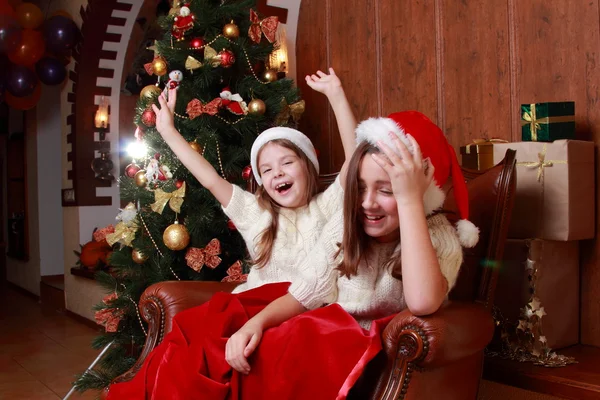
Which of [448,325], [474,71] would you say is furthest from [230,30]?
[448,325]

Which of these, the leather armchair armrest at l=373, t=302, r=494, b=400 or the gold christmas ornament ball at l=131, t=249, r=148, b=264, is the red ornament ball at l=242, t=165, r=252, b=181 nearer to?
the gold christmas ornament ball at l=131, t=249, r=148, b=264

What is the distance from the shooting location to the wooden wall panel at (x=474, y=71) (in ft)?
Answer: 7.75

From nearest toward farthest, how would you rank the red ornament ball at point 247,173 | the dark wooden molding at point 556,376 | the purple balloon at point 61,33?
the dark wooden molding at point 556,376 → the red ornament ball at point 247,173 → the purple balloon at point 61,33

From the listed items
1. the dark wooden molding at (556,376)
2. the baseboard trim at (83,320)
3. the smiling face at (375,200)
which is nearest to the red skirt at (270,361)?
the smiling face at (375,200)

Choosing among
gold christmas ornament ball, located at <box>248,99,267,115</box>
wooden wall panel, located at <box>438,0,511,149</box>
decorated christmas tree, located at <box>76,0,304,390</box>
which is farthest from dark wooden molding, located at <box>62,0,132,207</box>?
wooden wall panel, located at <box>438,0,511,149</box>

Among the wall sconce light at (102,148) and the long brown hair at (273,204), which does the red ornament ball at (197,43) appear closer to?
the long brown hair at (273,204)

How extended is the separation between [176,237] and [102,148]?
2388mm

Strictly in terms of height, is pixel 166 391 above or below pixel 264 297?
below

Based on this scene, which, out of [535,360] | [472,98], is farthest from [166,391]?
[472,98]

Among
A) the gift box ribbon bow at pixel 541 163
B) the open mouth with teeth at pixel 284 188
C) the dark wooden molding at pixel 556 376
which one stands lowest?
the dark wooden molding at pixel 556 376

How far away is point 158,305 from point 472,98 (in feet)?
4.78

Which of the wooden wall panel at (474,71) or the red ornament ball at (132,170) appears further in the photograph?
the red ornament ball at (132,170)

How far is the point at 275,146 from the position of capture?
2018 millimetres

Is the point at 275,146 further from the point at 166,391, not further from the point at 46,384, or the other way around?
the point at 46,384
